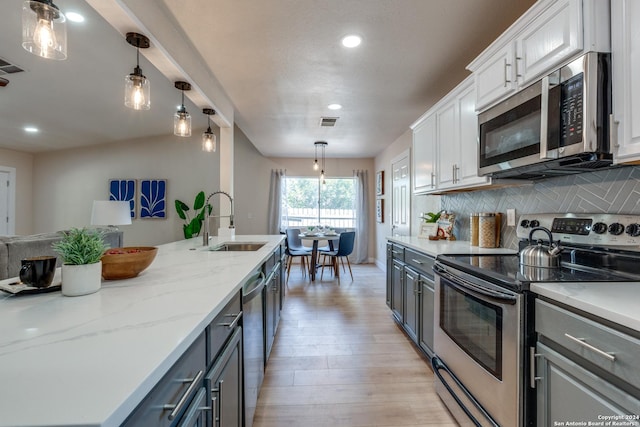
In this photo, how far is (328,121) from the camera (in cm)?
413

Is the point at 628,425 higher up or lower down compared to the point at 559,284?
lower down

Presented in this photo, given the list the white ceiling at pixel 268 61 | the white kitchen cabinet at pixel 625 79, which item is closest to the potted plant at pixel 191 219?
the white ceiling at pixel 268 61

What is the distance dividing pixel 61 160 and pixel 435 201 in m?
7.02

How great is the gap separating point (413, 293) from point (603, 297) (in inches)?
61.9

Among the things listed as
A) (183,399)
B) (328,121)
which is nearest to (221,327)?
(183,399)

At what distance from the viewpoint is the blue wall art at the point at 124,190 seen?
5.68 metres

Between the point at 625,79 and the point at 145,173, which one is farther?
the point at 145,173

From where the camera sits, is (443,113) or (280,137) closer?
(443,113)

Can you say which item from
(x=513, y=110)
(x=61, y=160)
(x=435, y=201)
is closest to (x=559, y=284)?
(x=513, y=110)

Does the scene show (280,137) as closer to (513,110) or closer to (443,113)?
(443,113)

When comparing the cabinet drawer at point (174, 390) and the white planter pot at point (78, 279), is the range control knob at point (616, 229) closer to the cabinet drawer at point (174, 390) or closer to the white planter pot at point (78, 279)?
the cabinet drawer at point (174, 390)

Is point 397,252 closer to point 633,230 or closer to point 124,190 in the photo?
point 633,230

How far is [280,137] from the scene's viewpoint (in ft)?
16.3

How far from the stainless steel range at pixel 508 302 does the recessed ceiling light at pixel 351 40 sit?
5.50 feet
